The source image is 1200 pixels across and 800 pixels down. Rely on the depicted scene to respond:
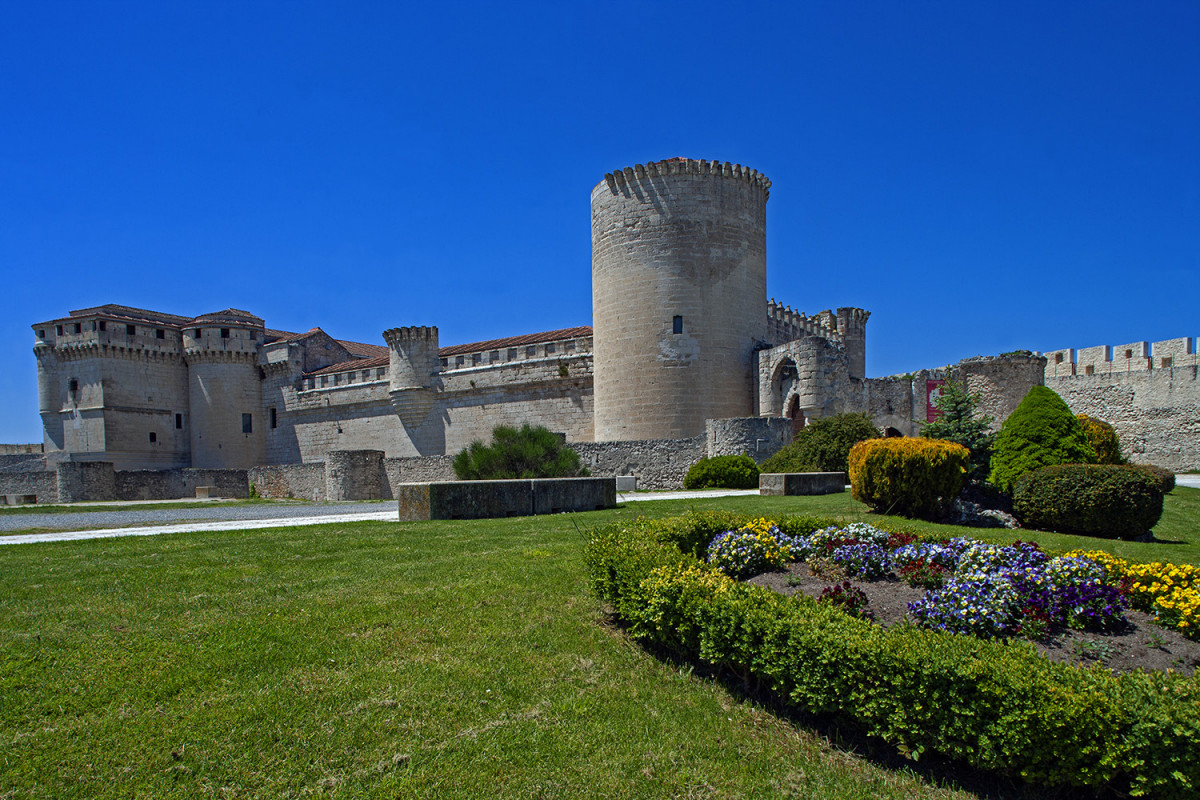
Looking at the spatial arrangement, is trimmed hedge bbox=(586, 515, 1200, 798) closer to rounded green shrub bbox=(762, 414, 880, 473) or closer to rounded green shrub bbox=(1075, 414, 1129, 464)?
rounded green shrub bbox=(1075, 414, 1129, 464)

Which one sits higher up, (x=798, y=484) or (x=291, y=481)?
(x=798, y=484)

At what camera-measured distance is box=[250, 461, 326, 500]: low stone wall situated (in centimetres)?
2889

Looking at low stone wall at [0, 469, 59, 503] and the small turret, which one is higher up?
the small turret

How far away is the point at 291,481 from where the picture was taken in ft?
97.1

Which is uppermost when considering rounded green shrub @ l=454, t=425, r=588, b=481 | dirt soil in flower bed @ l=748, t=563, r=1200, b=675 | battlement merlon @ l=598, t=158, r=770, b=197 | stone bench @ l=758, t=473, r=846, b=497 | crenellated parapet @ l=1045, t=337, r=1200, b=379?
battlement merlon @ l=598, t=158, r=770, b=197

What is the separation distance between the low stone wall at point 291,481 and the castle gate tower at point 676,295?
470 inches

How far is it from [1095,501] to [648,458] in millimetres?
14273

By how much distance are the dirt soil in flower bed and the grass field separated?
1139 mm

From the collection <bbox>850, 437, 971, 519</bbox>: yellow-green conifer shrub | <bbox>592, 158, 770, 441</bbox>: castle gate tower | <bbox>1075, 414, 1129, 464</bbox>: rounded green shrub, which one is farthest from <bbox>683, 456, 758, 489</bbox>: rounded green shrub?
<bbox>850, 437, 971, 519</bbox>: yellow-green conifer shrub

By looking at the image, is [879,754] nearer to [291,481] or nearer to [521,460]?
[521,460]

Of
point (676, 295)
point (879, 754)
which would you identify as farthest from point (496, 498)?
point (676, 295)

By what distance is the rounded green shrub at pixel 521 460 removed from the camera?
18938 millimetres

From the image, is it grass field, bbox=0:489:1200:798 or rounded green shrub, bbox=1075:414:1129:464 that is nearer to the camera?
grass field, bbox=0:489:1200:798

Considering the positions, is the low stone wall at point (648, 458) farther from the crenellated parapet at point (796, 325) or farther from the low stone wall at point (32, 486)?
the low stone wall at point (32, 486)
